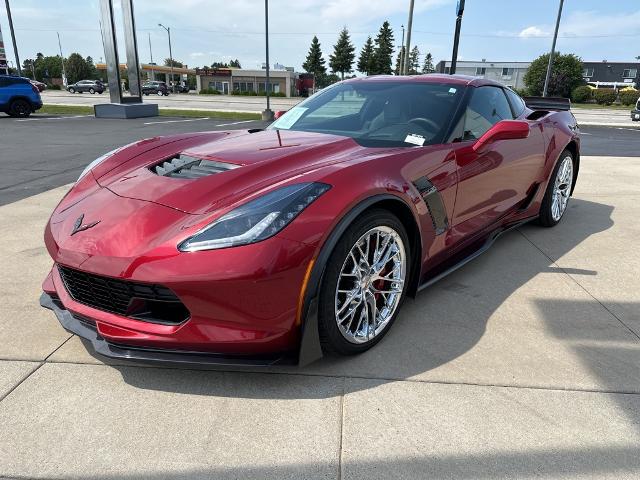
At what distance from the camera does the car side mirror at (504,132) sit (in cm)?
299

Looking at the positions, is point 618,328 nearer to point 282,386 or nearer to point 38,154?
point 282,386

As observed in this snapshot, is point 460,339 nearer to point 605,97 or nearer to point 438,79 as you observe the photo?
point 438,79

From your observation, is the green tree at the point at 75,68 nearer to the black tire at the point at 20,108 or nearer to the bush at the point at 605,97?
the black tire at the point at 20,108

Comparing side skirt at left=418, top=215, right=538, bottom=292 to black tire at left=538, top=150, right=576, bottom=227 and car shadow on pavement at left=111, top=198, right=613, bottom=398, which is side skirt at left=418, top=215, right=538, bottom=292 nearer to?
car shadow on pavement at left=111, top=198, right=613, bottom=398

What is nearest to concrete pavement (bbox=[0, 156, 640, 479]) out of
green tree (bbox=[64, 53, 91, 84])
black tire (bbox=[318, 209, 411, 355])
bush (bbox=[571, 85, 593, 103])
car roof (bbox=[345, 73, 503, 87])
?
black tire (bbox=[318, 209, 411, 355])

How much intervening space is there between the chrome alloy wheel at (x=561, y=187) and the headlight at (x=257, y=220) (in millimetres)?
3283

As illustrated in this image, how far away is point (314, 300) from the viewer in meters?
2.01

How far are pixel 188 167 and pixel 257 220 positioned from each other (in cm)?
79

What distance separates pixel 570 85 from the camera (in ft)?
229

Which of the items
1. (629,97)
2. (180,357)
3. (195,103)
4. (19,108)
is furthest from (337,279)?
(629,97)

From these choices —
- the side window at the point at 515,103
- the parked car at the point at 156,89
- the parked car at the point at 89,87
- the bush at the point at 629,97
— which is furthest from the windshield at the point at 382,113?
the bush at the point at 629,97

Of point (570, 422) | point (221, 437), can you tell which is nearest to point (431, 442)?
point (570, 422)

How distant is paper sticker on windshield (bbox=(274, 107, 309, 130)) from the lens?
136 inches

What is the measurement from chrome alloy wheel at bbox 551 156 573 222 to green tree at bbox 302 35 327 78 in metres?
83.4
